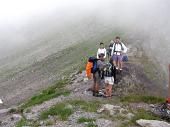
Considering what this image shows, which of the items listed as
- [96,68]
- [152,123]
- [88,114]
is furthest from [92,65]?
[152,123]

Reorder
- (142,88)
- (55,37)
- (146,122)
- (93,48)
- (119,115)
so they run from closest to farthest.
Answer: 1. (146,122)
2. (119,115)
3. (142,88)
4. (93,48)
5. (55,37)

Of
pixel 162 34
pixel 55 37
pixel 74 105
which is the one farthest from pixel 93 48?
pixel 74 105

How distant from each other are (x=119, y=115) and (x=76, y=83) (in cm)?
1043

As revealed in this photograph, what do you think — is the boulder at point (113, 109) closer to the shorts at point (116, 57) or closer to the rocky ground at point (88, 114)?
the rocky ground at point (88, 114)

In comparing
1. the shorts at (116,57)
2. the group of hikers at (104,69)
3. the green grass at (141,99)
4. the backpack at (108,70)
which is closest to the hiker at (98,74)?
the group of hikers at (104,69)

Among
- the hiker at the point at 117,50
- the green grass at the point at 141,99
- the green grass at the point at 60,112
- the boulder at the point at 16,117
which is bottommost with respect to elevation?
the boulder at the point at 16,117

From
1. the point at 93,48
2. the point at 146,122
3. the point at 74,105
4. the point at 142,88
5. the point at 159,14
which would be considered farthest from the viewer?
the point at 159,14

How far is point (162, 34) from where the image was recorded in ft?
211

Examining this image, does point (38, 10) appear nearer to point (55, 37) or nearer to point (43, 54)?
point (55, 37)

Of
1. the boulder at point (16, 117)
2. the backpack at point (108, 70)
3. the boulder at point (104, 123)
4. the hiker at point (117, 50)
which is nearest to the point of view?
the boulder at point (104, 123)

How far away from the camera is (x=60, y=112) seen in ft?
92.0

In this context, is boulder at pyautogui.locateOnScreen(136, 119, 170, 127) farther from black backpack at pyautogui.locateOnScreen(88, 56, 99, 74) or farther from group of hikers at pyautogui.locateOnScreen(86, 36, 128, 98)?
black backpack at pyautogui.locateOnScreen(88, 56, 99, 74)

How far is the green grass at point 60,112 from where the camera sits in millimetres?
27514

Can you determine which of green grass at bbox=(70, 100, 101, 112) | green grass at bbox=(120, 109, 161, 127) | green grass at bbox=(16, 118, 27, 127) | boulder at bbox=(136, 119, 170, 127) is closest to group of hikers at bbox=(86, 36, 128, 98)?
green grass at bbox=(70, 100, 101, 112)
